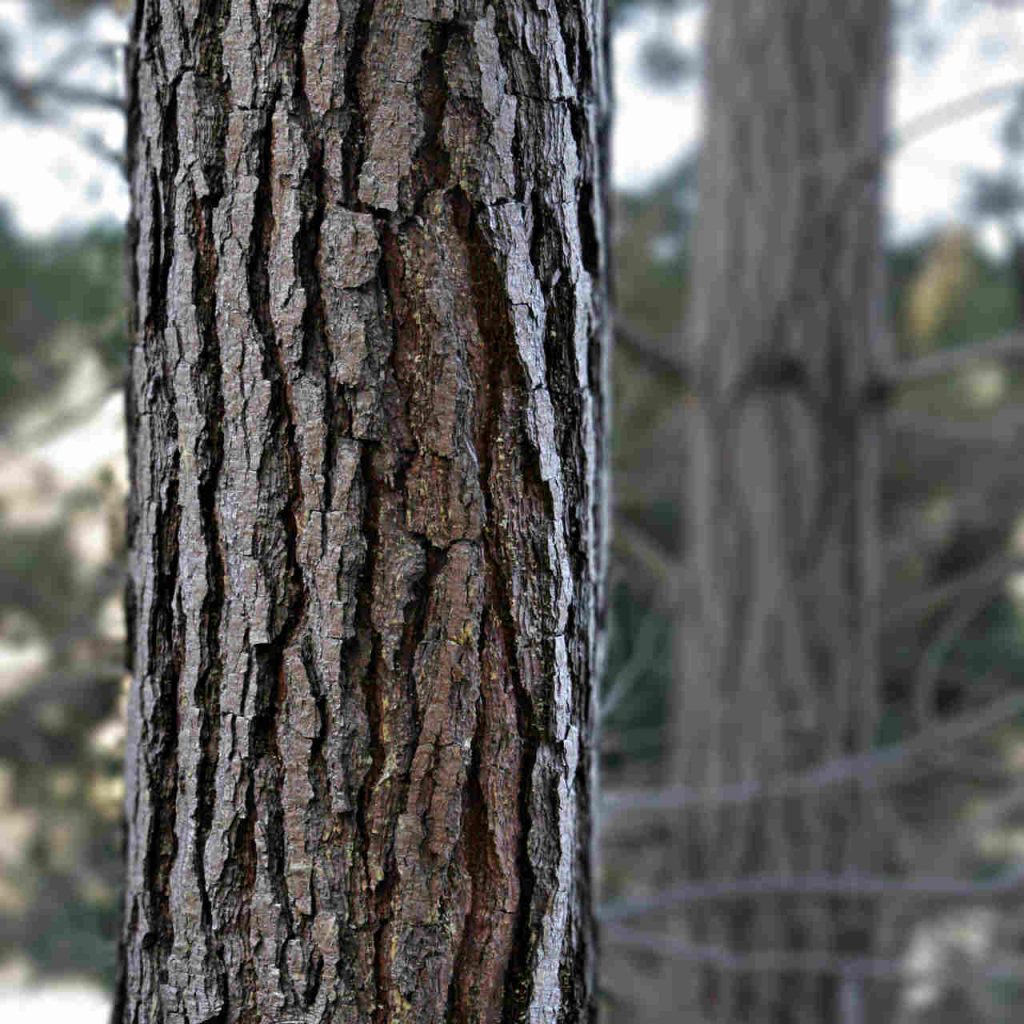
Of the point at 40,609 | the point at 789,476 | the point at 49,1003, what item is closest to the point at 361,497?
the point at 789,476

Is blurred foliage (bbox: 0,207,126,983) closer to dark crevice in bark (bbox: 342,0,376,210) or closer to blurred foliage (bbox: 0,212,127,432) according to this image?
blurred foliage (bbox: 0,212,127,432)

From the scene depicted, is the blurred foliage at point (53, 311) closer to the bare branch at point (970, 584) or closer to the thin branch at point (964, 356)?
the thin branch at point (964, 356)

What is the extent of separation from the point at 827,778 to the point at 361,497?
7.15ft

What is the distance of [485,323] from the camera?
2.58 feet

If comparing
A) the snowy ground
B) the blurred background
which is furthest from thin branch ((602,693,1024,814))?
the snowy ground

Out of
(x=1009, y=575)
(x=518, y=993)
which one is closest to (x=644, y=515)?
(x=1009, y=575)

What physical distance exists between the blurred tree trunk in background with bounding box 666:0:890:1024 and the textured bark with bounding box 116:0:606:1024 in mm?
2271

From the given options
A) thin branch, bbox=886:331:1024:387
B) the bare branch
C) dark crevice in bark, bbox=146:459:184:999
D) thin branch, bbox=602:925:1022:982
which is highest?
thin branch, bbox=886:331:1024:387

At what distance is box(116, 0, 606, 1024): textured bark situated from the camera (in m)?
0.77

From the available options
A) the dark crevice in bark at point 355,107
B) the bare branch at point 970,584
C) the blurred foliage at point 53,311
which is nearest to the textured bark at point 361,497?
the dark crevice in bark at point 355,107

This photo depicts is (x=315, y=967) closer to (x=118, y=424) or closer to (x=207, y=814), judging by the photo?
(x=207, y=814)

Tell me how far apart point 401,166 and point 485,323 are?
126 millimetres

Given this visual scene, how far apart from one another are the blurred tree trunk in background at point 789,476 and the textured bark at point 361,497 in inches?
89.4

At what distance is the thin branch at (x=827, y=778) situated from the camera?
254 centimetres
